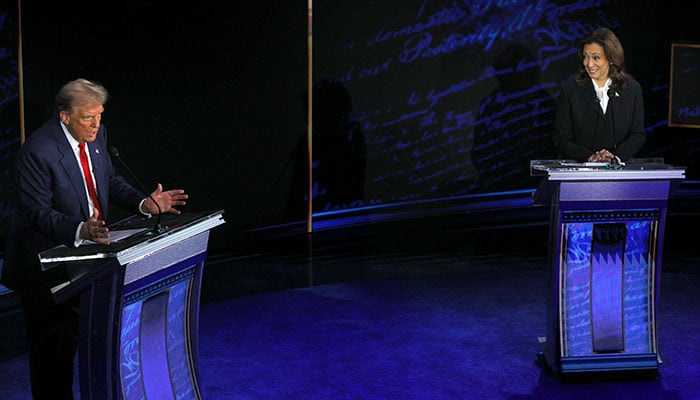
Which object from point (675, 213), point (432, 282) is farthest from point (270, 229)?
point (675, 213)

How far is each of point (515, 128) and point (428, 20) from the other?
99cm

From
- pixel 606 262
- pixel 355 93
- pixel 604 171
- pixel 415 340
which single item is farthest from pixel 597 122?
pixel 355 93

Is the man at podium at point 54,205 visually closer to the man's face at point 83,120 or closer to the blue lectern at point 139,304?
the man's face at point 83,120

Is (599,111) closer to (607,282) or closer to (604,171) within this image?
(604,171)

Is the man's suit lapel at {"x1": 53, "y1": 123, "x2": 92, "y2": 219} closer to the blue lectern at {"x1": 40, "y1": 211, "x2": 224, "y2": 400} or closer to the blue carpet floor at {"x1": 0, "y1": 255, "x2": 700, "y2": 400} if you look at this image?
the blue lectern at {"x1": 40, "y1": 211, "x2": 224, "y2": 400}

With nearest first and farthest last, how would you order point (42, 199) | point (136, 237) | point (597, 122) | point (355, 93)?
point (136, 237) < point (42, 199) < point (597, 122) < point (355, 93)

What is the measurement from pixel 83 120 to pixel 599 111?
2.43 m

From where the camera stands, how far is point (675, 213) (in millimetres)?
5996

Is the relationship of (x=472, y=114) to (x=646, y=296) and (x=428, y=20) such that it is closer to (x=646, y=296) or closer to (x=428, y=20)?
(x=428, y=20)

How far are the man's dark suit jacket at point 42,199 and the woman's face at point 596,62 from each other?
2.30m

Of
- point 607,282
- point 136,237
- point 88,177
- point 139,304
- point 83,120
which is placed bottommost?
point 607,282

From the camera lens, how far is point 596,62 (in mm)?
3869

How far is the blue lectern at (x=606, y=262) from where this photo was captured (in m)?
3.50

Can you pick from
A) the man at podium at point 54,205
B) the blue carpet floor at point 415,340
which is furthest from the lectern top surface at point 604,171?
the man at podium at point 54,205
